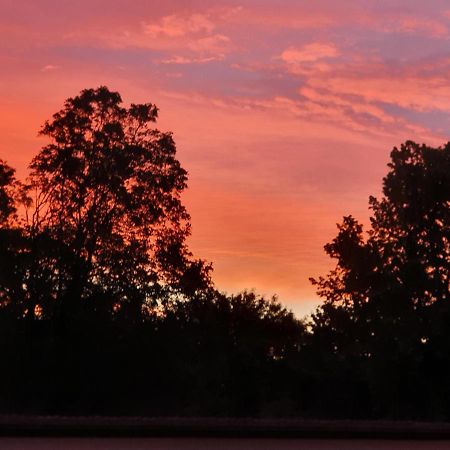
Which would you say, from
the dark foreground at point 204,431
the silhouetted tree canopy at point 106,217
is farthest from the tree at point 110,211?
the dark foreground at point 204,431

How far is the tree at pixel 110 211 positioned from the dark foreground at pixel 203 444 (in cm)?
2349

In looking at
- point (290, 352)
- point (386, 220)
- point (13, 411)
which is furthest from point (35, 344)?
point (386, 220)

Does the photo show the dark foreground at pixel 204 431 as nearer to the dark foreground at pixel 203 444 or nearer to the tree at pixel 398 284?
the dark foreground at pixel 203 444

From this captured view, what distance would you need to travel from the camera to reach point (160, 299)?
122 ft

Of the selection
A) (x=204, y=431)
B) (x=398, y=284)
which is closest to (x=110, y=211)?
(x=398, y=284)

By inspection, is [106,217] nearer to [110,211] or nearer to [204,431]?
[110,211]

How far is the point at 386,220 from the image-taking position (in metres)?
38.7

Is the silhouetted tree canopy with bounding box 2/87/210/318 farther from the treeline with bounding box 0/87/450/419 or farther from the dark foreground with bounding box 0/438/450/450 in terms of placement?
the dark foreground with bounding box 0/438/450/450

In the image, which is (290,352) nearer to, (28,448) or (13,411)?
(13,411)

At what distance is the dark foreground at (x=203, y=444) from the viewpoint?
11.8 meters

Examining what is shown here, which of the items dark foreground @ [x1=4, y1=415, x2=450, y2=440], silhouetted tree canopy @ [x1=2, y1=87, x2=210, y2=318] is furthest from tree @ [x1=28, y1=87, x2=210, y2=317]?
dark foreground @ [x1=4, y1=415, x2=450, y2=440]

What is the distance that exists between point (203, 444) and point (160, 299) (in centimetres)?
2507

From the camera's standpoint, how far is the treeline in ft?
116

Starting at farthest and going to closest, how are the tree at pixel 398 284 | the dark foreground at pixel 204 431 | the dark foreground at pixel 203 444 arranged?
the tree at pixel 398 284
the dark foreground at pixel 204 431
the dark foreground at pixel 203 444
